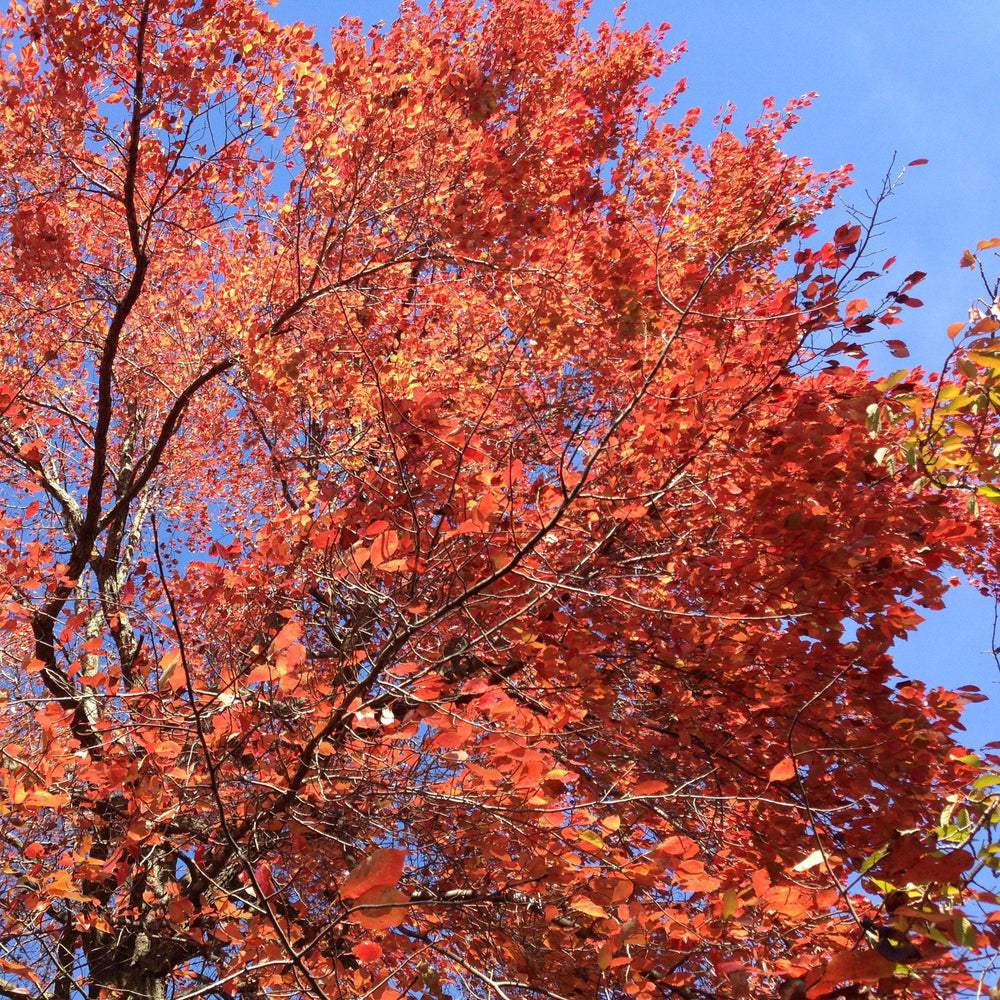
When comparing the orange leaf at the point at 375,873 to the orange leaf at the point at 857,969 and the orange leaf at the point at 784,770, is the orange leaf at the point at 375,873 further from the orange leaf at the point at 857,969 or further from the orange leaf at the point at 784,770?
the orange leaf at the point at 784,770

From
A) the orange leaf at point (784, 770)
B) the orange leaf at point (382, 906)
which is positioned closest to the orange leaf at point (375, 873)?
the orange leaf at point (382, 906)

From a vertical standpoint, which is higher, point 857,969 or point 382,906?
point 382,906

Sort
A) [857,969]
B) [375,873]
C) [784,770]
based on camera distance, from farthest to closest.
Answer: [784,770] < [857,969] < [375,873]

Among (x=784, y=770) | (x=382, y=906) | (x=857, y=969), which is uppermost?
(x=784, y=770)

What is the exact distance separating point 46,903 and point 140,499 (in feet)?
23.1

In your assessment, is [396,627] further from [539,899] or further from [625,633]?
[625,633]

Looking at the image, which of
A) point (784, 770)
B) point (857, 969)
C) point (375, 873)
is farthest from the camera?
point (784, 770)

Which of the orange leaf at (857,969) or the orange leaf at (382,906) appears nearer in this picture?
the orange leaf at (382,906)

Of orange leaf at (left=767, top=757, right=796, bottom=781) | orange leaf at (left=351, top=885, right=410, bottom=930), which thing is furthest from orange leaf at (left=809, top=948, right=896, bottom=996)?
orange leaf at (left=351, top=885, right=410, bottom=930)

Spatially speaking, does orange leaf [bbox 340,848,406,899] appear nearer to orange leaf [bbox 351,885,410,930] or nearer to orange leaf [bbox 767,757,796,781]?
orange leaf [bbox 351,885,410,930]

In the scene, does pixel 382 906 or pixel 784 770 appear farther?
pixel 784 770

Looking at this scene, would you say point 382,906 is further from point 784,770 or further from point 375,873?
point 784,770

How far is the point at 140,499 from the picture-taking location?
1062cm

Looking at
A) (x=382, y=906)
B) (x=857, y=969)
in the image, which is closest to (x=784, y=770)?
(x=857, y=969)
